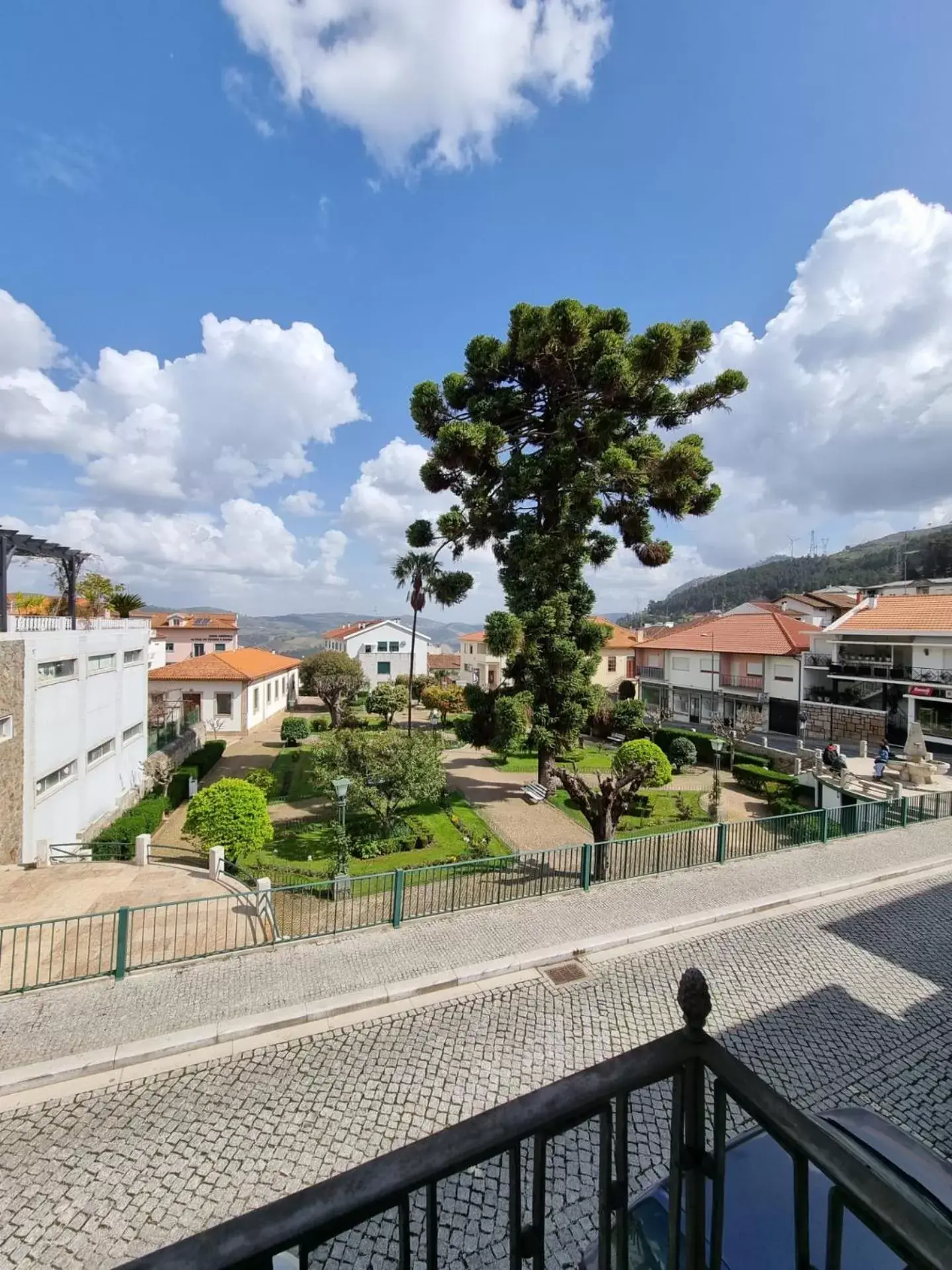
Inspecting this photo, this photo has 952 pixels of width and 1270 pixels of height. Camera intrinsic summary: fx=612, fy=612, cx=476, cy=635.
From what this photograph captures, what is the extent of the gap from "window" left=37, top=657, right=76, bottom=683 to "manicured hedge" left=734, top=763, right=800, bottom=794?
891 inches

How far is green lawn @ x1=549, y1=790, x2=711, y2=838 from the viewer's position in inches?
707

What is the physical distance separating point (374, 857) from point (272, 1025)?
8630mm

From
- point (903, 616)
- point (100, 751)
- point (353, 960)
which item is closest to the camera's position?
point (353, 960)

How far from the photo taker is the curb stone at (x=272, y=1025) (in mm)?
6223

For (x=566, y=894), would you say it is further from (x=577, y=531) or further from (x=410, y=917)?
(x=577, y=531)

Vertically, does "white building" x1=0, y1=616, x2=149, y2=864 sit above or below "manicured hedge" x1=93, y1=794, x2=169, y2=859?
above

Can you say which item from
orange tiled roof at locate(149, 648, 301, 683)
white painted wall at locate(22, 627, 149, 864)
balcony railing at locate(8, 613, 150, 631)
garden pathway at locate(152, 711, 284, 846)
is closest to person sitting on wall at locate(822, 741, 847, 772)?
garden pathway at locate(152, 711, 284, 846)

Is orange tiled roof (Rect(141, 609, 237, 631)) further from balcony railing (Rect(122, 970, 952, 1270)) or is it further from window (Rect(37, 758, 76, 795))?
balcony railing (Rect(122, 970, 952, 1270))

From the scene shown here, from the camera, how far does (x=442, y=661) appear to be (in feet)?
220

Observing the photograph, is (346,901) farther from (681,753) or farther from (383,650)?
(383,650)

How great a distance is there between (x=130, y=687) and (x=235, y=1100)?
1771 centimetres

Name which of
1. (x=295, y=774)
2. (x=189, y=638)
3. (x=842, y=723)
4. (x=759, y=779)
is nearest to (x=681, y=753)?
(x=759, y=779)

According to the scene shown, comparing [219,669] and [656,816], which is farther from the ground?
[219,669]

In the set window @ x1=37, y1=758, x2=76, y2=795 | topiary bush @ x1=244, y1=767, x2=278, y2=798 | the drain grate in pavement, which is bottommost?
topiary bush @ x1=244, y1=767, x2=278, y2=798
